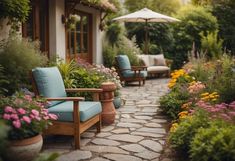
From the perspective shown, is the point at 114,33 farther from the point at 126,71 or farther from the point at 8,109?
the point at 8,109

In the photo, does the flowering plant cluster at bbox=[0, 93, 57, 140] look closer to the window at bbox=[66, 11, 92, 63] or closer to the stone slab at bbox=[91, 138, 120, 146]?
the stone slab at bbox=[91, 138, 120, 146]

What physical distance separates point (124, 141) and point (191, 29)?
34.6ft

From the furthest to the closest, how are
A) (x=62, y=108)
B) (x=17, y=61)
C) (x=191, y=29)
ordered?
1. (x=191, y=29)
2. (x=17, y=61)
3. (x=62, y=108)

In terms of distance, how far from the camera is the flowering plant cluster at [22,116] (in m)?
3.39

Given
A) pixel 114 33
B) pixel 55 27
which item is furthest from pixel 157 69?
pixel 55 27

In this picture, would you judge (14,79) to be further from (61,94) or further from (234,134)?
(234,134)

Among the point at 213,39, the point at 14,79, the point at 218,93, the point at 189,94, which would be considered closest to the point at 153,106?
the point at 189,94

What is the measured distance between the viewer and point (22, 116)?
11.6 ft

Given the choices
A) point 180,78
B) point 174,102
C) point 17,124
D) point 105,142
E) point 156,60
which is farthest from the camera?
point 156,60

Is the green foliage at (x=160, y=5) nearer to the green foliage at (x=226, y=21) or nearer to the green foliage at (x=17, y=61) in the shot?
the green foliage at (x=226, y=21)

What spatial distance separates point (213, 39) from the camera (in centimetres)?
1322

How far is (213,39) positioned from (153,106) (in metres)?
6.87

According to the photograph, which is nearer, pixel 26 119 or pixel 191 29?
pixel 26 119

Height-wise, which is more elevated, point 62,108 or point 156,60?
point 156,60
